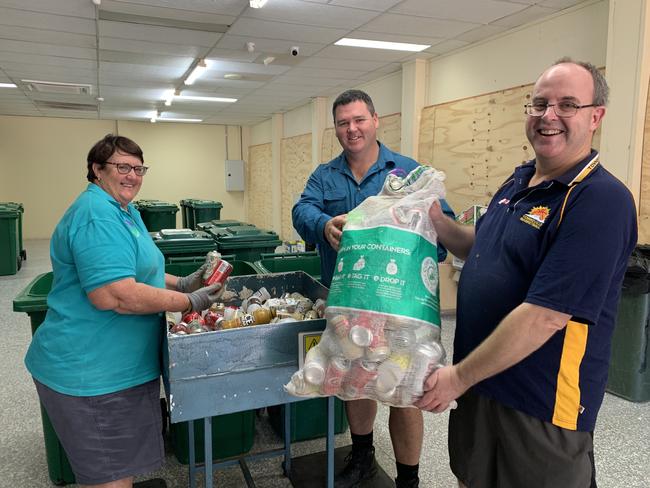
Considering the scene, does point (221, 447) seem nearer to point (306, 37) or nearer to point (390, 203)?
point (390, 203)

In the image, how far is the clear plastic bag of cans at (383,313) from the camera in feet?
4.08

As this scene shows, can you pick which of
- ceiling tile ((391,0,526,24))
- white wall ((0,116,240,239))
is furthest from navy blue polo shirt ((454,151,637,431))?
white wall ((0,116,240,239))

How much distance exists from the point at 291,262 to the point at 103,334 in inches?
64.2

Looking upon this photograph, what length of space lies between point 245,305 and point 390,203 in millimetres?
896

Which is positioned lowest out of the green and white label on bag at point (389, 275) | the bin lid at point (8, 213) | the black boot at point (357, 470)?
the black boot at point (357, 470)

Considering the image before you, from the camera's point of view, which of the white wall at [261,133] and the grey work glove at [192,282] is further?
the white wall at [261,133]

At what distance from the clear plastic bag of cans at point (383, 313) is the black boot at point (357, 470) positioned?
107 centimetres

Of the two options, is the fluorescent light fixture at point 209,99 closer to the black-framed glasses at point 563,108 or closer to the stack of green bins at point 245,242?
the stack of green bins at point 245,242

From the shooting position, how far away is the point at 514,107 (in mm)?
4648

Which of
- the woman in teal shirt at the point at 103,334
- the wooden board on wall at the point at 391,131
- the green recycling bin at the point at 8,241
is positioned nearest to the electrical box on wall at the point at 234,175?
the green recycling bin at the point at 8,241

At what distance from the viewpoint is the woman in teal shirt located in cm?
153

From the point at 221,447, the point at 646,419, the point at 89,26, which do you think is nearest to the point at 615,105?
the point at 646,419

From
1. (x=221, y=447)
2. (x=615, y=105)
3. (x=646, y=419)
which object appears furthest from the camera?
(x=615, y=105)

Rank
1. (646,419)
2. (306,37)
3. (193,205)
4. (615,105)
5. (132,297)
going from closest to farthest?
(132,297)
(646,419)
(615,105)
(306,37)
(193,205)
